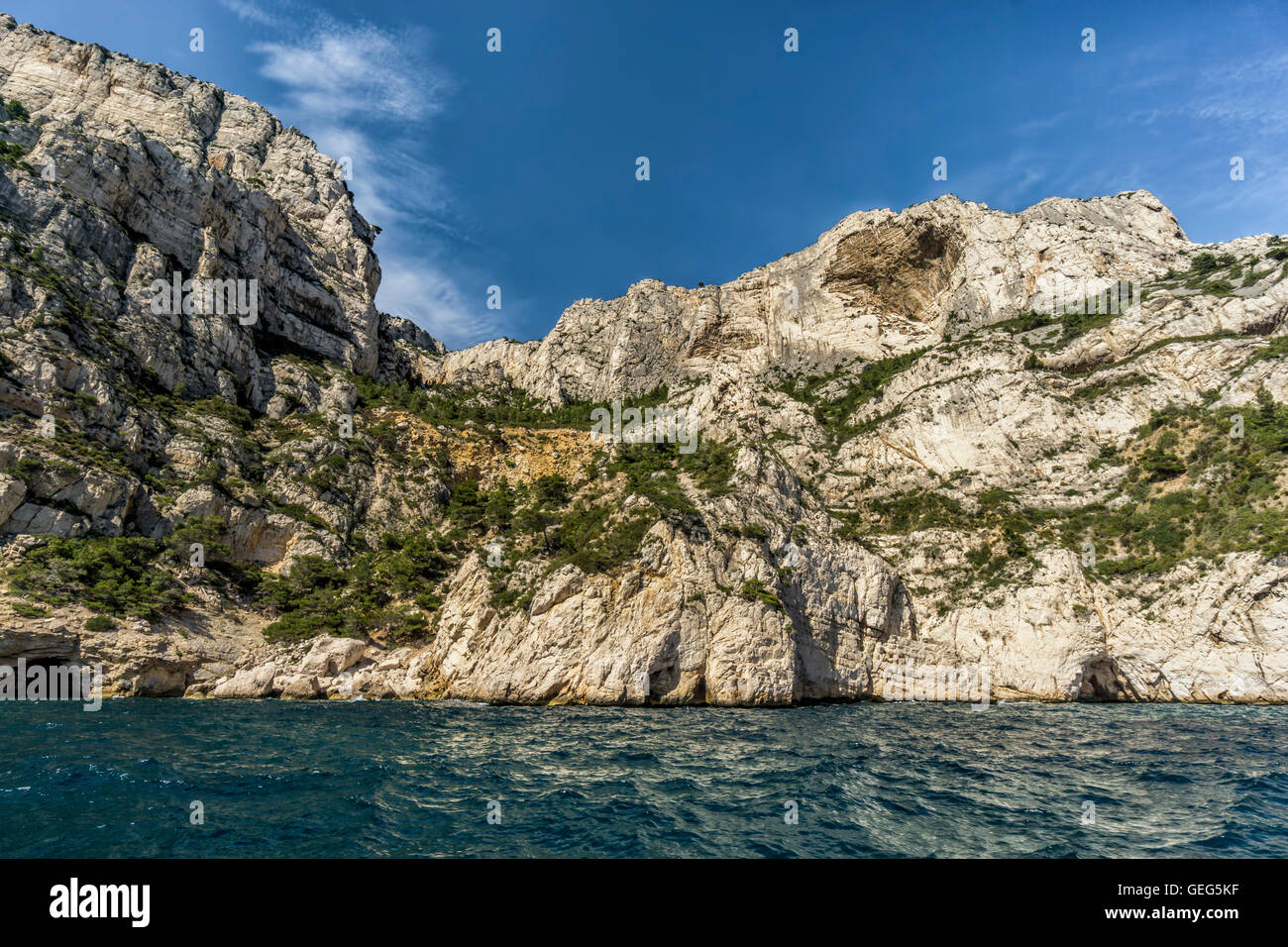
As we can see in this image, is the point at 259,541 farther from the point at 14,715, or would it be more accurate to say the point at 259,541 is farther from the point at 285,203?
the point at 285,203

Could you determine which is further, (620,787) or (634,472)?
(634,472)

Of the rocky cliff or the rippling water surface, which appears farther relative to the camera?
the rocky cliff

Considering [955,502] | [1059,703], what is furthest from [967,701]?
[955,502]

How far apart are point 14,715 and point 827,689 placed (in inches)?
1583

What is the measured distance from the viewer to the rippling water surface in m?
10.5

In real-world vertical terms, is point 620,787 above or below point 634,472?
below

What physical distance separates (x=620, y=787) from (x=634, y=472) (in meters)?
40.5

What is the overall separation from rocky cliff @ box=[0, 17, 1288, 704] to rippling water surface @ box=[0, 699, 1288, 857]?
10021 mm

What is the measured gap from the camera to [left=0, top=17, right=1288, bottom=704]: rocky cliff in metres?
34.2

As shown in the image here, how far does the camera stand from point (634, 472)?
54.7 m

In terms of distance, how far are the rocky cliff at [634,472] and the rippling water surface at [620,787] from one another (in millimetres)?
→ 10021

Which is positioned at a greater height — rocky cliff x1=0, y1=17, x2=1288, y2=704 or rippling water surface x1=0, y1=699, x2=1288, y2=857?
rocky cliff x1=0, y1=17, x2=1288, y2=704

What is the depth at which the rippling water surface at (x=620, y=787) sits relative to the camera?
10.5 meters
